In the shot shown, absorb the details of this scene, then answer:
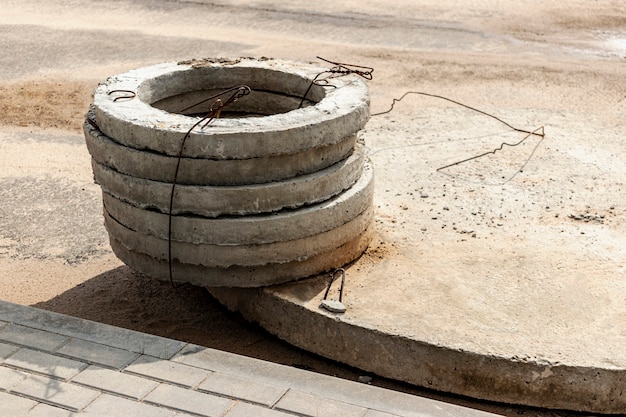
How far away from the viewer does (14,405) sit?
14.1ft

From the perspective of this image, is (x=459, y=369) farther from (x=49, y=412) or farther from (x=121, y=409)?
(x=49, y=412)

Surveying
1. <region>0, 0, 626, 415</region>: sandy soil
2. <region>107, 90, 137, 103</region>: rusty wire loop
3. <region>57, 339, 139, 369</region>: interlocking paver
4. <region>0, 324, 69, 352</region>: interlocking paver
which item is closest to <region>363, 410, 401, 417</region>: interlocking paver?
<region>0, 0, 626, 415</region>: sandy soil

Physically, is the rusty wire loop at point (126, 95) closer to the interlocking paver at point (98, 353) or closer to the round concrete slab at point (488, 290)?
the round concrete slab at point (488, 290)

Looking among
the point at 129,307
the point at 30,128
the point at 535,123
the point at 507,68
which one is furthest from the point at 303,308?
the point at 507,68

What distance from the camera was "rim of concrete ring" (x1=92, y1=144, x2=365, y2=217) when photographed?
5.15m

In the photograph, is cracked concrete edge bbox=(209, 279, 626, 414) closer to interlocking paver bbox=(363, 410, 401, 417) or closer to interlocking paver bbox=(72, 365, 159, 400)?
interlocking paver bbox=(363, 410, 401, 417)

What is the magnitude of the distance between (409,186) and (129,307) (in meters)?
2.63

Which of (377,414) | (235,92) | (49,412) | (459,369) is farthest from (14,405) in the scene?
(235,92)

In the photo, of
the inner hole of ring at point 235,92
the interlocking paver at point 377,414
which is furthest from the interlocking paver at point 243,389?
the inner hole of ring at point 235,92

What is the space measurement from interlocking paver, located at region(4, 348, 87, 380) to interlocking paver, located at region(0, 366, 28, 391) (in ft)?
0.17

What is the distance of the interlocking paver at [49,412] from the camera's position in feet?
13.9

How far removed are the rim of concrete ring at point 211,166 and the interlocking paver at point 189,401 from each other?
1.35 meters

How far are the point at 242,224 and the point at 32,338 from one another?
1387mm

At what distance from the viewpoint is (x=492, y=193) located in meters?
7.11
